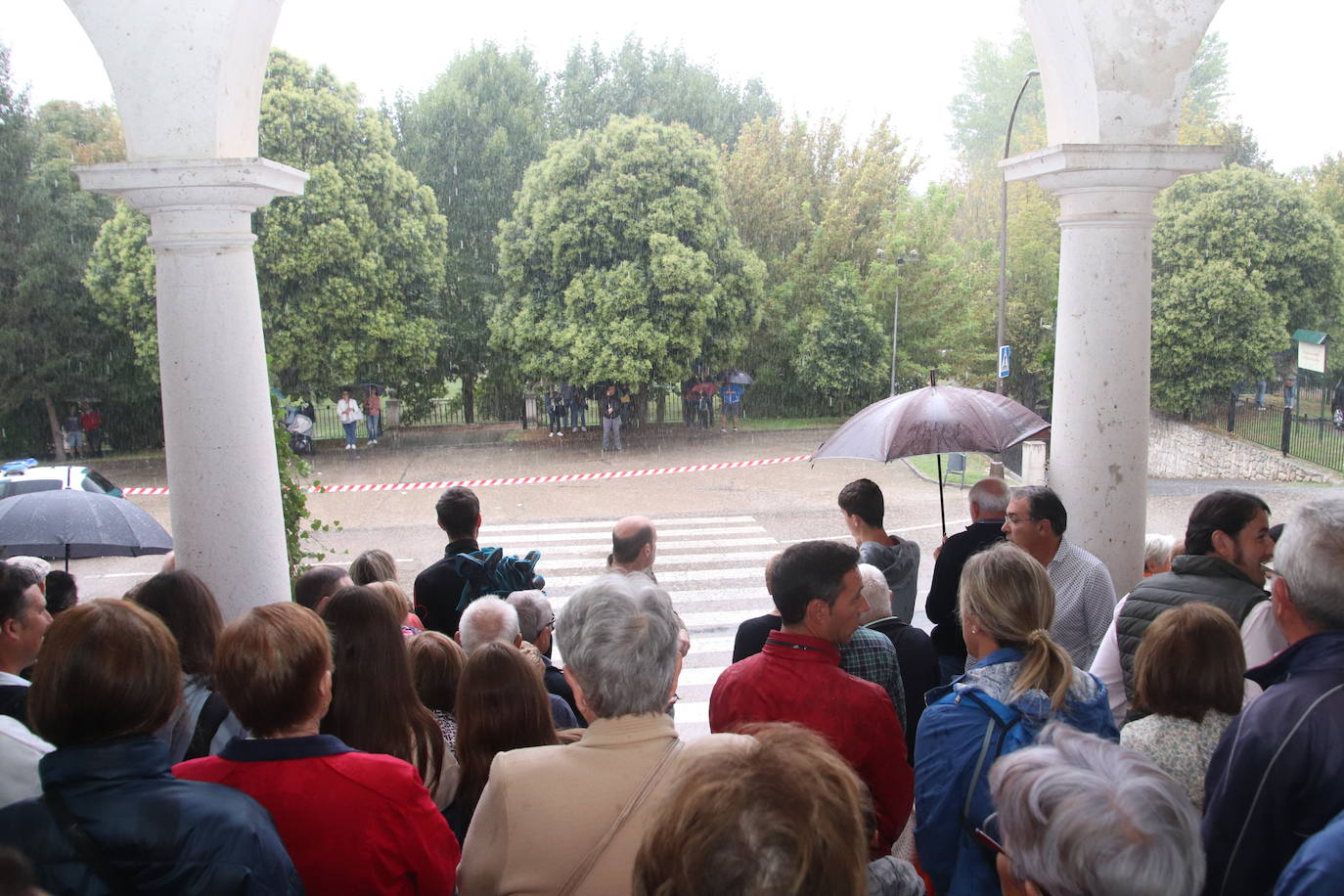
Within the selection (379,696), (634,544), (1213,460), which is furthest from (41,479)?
(1213,460)

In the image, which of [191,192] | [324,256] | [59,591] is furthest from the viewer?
[324,256]

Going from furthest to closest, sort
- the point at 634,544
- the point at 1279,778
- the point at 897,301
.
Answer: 1. the point at 897,301
2. the point at 634,544
3. the point at 1279,778

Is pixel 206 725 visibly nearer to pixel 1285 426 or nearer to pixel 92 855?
pixel 92 855

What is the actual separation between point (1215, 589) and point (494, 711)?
7.99ft

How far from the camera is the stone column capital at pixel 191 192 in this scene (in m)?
4.57

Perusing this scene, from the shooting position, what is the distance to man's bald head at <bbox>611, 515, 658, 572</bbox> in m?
4.83

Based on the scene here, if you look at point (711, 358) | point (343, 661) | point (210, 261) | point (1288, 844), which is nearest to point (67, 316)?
point (711, 358)

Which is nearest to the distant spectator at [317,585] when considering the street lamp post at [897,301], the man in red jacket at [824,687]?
the man in red jacket at [824,687]

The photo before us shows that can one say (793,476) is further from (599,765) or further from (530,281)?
(599,765)

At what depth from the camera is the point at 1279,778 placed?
2.09 meters

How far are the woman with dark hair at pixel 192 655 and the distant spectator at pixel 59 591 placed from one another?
1.98 feet

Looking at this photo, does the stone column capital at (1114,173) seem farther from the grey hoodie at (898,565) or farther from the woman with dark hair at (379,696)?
the woman with dark hair at (379,696)

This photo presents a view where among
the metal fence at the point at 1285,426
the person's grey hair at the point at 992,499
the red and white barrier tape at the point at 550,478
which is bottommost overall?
the red and white barrier tape at the point at 550,478

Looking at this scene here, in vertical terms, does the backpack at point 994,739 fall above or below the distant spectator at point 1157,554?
above
